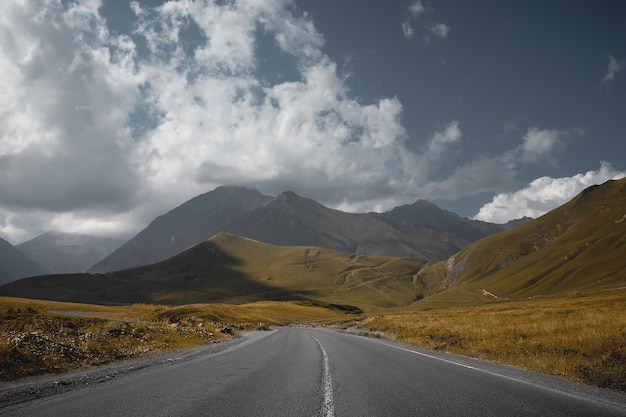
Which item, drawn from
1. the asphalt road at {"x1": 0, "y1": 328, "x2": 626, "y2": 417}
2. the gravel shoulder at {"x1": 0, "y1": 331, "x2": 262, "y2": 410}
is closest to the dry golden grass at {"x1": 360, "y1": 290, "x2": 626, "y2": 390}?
the asphalt road at {"x1": 0, "y1": 328, "x2": 626, "y2": 417}

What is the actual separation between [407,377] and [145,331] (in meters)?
20.6

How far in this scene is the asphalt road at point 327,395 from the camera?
7.89 metres

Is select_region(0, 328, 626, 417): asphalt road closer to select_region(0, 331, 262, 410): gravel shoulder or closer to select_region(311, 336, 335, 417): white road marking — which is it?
select_region(311, 336, 335, 417): white road marking

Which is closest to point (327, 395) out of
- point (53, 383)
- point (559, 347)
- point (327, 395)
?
point (327, 395)

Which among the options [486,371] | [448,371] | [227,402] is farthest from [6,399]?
[486,371]

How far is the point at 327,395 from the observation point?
9352mm

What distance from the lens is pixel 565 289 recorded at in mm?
153375

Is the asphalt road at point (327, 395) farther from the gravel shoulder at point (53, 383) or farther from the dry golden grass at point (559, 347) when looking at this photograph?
the dry golden grass at point (559, 347)

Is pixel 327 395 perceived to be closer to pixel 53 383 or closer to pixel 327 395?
pixel 327 395

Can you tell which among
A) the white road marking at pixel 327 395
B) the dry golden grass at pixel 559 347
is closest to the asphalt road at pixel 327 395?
the white road marking at pixel 327 395

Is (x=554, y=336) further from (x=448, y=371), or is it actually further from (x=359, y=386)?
(x=359, y=386)

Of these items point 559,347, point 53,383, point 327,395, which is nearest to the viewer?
point 327,395

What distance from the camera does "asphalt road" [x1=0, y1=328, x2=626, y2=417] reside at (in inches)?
311

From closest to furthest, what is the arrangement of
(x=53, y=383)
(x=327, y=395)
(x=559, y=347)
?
(x=327, y=395) < (x=53, y=383) < (x=559, y=347)
